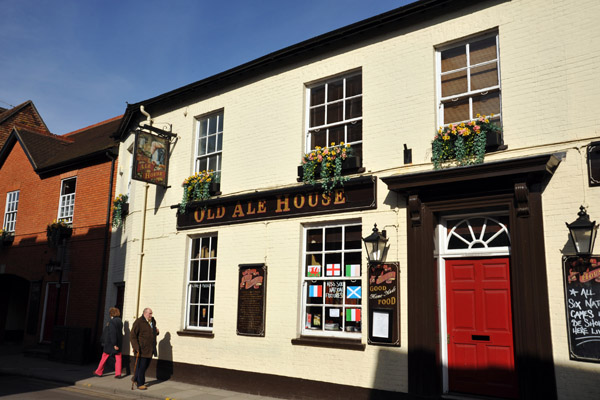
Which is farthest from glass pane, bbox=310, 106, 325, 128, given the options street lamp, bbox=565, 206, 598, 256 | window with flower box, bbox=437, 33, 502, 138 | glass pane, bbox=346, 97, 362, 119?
street lamp, bbox=565, 206, 598, 256

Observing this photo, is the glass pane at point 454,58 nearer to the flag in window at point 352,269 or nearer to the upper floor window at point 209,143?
the flag in window at point 352,269

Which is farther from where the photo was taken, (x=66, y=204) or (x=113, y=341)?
(x=66, y=204)

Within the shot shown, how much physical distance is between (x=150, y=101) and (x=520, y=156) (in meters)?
9.97

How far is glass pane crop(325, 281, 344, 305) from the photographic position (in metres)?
9.34

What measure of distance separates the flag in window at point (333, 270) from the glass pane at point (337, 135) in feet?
8.08

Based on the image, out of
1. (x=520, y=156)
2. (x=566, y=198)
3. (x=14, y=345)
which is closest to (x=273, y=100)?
(x=520, y=156)

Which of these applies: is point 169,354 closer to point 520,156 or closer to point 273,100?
point 273,100

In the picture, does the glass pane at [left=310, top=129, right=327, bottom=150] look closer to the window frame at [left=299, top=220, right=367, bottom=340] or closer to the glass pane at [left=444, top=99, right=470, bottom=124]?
the window frame at [left=299, top=220, right=367, bottom=340]

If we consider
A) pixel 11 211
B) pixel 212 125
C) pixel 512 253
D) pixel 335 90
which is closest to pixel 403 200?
pixel 512 253

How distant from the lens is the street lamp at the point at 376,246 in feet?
28.1

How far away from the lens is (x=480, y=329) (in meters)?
7.73

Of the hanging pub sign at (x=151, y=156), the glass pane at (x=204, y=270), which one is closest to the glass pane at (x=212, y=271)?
the glass pane at (x=204, y=270)

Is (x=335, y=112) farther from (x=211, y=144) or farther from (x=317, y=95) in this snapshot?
(x=211, y=144)

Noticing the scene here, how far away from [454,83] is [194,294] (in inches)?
295
